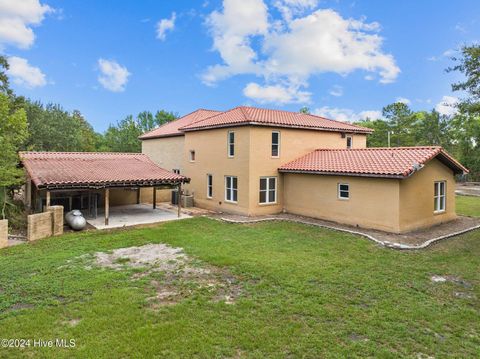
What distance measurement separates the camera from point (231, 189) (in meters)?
19.6

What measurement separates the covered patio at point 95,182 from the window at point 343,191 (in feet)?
27.3

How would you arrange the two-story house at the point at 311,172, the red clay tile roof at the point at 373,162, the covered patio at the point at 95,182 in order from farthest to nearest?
the covered patio at the point at 95,182, the two-story house at the point at 311,172, the red clay tile roof at the point at 373,162

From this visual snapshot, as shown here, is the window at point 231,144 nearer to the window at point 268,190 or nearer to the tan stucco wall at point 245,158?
the tan stucco wall at point 245,158

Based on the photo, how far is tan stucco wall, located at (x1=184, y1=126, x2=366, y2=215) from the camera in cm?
1830

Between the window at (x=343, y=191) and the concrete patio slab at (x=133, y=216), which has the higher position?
the window at (x=343, y=191)

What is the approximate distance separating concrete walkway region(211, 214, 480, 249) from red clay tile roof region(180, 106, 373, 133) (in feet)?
16.8

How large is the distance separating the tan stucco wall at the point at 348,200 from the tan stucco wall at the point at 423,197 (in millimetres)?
507

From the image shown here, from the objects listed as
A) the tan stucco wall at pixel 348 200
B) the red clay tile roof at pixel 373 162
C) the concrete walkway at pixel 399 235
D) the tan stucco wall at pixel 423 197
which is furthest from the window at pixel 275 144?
the tan stucco wall at pixel 423 197

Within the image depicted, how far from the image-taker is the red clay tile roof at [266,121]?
18.4 meters

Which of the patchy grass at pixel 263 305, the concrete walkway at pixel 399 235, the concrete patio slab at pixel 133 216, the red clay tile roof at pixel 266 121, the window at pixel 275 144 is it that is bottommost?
the patchy grass at pixel 263 305

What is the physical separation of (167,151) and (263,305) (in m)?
21.6

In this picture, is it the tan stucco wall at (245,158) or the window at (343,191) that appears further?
the tan stucco wall at (245,158)

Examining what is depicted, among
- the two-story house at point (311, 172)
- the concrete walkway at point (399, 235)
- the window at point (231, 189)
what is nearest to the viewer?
the concrete walkway at point (399, 235)

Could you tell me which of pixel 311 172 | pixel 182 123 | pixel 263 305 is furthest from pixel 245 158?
pixel 263 305
